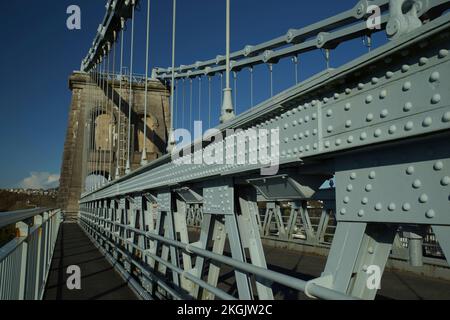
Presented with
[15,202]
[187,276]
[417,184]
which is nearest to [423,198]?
[417,184]

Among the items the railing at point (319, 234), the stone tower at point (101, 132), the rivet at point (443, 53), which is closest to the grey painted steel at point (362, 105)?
the rivet at point (443, 53)

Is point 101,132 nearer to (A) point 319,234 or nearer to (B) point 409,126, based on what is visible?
(A) point 319,234

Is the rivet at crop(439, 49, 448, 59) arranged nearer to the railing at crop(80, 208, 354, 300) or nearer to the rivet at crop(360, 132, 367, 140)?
the rivet at crop(360, 132, 367, 140)

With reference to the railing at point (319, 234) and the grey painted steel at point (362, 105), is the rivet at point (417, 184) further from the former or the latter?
the railing at point (319, 234)

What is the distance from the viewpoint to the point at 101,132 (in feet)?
115

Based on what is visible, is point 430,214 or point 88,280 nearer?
point 430,214

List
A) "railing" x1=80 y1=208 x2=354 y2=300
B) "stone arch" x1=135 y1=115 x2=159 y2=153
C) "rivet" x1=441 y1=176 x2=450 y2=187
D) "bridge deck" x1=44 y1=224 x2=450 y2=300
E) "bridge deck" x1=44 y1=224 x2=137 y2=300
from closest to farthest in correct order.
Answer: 1. "rivet" x1=441 y1=176 x2=450 y2=187
2. "railing" x1=80 y1=208 x2=354 y2=300
3. "bridge deck" x1=44 y1=224 x2=137 y2=300
4. "bridge deck" x1=44 y1=224 x2=450 y2=300
5. "stone arch" x1=135 y1=115 x2=159 y2=153

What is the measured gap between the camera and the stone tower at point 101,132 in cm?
3122

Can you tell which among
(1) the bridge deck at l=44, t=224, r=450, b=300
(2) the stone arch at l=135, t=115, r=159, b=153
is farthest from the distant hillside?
(2) the stone arch at l=135, t=115, r=159, b=153

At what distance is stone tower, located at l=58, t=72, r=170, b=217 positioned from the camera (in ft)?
102

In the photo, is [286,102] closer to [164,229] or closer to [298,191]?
[298,191]

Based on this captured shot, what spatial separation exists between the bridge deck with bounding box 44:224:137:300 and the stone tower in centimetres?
1969

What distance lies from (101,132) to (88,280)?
1155 inches

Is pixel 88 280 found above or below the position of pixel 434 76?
below
